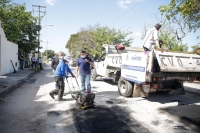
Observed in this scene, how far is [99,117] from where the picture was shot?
430cm

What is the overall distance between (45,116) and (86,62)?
2365 millimetres

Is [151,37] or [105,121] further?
[151,37]

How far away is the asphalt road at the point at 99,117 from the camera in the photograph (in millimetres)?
3645

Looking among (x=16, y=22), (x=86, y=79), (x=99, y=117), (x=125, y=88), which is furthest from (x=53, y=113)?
(x=16, y=22)


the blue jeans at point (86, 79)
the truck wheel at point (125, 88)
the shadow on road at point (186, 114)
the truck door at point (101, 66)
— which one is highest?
the truck door at point (101, 66)

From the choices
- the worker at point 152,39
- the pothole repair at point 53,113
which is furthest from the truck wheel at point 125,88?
the pothole repair at point 53,113

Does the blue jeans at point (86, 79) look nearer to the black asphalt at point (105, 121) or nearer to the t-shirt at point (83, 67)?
the t-shirt at point (83, 67)

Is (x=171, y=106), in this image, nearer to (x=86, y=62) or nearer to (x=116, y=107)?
(x=116, y=107)

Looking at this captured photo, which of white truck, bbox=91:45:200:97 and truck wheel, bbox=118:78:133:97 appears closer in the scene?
white truck, bbox=91:45:200:97

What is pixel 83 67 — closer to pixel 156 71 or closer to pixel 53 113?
pixel 53 113

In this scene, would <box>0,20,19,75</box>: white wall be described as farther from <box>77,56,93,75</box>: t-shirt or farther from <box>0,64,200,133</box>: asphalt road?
<box>77,56,93,75</box>: t-shirt

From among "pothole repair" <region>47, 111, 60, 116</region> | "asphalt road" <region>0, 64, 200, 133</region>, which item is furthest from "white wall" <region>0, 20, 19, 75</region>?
"pothole repair" <region>47, 111, 60, 116</region>

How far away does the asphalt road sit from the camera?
3645 mm

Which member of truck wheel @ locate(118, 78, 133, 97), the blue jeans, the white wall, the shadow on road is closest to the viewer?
the shadow on road
